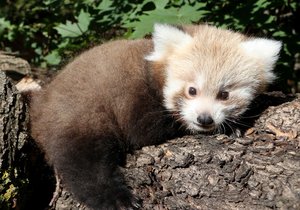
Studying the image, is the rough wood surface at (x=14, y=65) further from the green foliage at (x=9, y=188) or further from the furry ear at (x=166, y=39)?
the green foliage at (x=9, y=188)

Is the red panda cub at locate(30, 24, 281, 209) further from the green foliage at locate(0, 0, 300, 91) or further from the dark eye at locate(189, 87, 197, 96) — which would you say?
the green foliage at locate(0, 0, 300, 91)

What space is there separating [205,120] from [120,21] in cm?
226

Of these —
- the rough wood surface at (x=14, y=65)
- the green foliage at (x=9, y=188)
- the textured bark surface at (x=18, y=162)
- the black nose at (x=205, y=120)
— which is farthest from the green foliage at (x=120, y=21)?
the green foliage at (x=9, y=188)

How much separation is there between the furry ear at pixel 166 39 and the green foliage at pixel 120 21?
55cm

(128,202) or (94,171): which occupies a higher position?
(94,171)

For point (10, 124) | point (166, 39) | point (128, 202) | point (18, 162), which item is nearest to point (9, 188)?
point (18, 162)

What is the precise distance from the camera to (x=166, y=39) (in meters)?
4.26

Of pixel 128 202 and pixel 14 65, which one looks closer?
pixel 128 202

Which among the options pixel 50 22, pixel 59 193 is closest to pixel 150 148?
pixel 59 193

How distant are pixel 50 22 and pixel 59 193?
390cm

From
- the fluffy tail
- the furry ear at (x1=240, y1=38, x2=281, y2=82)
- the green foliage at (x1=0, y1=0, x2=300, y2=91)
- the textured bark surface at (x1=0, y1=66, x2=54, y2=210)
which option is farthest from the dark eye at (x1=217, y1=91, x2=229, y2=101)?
the textured bark surface at (x1=0, y1=66, x2=54, y2=210)

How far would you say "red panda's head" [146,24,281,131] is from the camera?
4066mm

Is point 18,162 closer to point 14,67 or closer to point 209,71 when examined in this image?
point 209,71

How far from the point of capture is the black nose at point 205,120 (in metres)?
3.95
